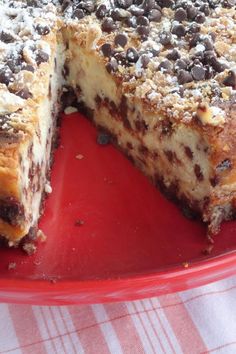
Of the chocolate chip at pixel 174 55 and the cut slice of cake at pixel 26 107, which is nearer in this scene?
the cut slice of cake at pixel 26 107

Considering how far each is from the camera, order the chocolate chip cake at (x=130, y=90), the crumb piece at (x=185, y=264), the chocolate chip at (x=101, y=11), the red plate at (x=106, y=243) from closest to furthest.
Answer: the red plate at (x=106, y=243), the crumb piece at (x=185, y=264), the chocolate chip cake at (x=130, y=90), the chocolate chip at (x=101, y=11)

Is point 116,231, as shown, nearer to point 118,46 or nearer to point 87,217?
point 87,217

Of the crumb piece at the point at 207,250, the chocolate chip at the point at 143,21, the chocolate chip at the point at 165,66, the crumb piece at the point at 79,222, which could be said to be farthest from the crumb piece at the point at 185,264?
the chocolate chip at the point at 143,21

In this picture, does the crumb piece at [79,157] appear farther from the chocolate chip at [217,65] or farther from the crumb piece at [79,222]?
the chocolate chip at [217,65]

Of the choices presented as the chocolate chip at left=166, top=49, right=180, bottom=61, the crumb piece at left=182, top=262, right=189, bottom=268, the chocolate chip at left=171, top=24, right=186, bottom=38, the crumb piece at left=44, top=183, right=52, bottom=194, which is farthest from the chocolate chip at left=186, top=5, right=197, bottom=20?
the crumb piece at left=182, top=262, right=189, bottom=268

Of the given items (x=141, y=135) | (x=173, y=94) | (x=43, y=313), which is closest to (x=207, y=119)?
(x=173, y=94)

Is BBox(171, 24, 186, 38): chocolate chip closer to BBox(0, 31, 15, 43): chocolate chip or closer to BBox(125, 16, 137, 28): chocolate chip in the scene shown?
BBox(125, 16, 137, 28): chocolate chip

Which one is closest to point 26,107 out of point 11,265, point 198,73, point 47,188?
point 47,188
